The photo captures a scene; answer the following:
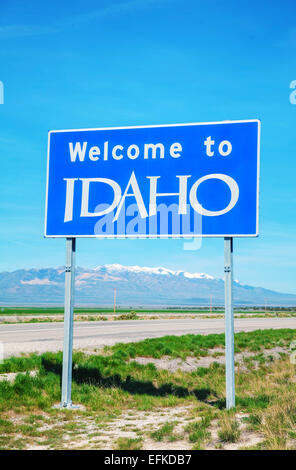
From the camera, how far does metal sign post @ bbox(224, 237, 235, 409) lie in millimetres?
9070

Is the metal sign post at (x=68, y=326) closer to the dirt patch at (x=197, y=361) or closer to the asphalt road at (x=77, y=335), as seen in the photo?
the dirt patch at (x=197, y=361)

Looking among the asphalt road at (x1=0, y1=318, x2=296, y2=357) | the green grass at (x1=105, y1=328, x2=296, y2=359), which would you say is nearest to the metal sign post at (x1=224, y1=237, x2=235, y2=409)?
the green grass at (x1=105, y1=328, x2=296, y2=359)

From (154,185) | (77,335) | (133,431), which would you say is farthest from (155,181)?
(77,335)

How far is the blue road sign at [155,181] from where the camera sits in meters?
9.58

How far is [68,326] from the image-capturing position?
9.86 metres

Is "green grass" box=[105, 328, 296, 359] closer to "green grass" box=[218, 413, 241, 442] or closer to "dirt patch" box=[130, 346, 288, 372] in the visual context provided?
"dirt patch" box=[130, 346, 288, 372]

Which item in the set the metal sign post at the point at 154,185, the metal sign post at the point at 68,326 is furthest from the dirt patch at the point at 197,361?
the metal sign post at the point at 154,185

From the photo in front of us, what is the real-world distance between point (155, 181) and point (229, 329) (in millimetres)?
3265

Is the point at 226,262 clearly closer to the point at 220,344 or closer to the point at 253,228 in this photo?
the point at 253,228

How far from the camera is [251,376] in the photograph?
14164 mm

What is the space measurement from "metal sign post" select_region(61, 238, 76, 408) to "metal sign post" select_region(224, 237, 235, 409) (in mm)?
2948

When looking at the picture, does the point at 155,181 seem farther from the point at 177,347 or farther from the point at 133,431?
the point at 177,347

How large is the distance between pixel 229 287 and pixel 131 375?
4.91 m
